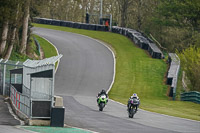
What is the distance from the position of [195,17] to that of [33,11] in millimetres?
23881

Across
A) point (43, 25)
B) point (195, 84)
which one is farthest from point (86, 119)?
point (43, 25)

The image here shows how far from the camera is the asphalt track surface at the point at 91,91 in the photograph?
1938 cm

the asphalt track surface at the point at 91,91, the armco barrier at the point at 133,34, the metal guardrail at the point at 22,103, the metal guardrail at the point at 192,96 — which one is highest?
the armco barrier at the point at 133,34

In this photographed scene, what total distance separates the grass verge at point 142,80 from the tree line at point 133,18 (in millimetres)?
3832

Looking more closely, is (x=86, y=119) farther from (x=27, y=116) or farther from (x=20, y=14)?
(x=20, y=14)

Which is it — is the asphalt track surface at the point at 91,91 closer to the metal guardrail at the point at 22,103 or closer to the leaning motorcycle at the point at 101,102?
the leaning motorcycle at the point at 101,102

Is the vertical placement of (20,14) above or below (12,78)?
above

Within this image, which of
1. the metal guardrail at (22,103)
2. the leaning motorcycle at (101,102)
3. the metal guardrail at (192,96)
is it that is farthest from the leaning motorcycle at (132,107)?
the metal guardrail at (192,96)

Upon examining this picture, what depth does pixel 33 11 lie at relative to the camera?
4881 centimetres

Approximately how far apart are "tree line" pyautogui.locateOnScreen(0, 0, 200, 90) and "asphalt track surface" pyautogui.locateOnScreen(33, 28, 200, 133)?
188 inches

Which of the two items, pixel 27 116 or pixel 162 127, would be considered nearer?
pixel 27 116

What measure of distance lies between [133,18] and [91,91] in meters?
49.7

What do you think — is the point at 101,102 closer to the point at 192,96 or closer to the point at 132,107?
the point at 132,107

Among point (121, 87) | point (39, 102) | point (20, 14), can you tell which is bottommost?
point (121, 87)
